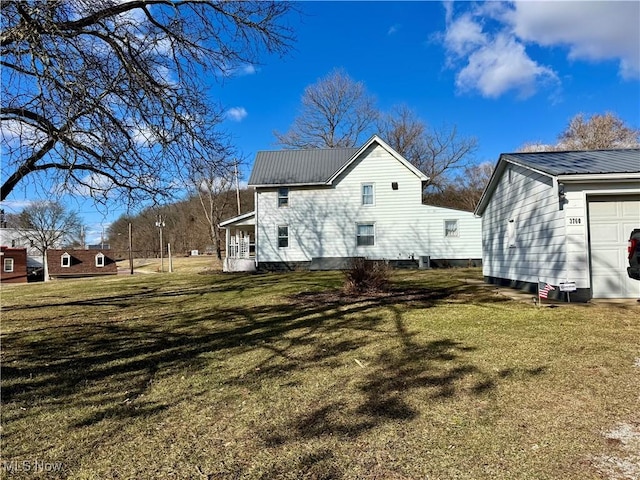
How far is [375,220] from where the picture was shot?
21.8 m

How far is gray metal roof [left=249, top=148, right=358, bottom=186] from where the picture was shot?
22.4 metres

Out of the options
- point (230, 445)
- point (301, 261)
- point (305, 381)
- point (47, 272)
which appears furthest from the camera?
point (47, 272)

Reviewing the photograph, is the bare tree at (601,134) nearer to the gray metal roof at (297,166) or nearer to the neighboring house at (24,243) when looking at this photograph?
the gray metal roof at (297,166)

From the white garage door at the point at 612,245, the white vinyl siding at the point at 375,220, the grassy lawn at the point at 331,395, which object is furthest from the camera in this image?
the white vinyl siding at the point at 375,220

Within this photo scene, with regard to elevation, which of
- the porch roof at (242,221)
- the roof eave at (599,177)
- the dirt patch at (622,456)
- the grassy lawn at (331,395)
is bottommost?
the dirt patch at (622,456)

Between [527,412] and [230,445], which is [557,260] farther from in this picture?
[230,445]

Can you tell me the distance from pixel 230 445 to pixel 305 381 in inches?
55.4

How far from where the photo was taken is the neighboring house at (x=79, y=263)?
132 ft

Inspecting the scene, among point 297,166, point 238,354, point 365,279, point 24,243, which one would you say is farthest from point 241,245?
point 24,243

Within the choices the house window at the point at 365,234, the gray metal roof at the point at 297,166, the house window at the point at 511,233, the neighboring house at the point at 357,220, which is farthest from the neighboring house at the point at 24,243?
the house window at the point at 511,233

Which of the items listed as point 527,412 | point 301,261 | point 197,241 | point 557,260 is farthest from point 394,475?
point 197,241

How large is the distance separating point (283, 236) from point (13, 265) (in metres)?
34.2

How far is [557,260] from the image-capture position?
860 cm

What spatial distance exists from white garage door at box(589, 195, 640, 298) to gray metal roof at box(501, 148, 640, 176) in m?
0.68
